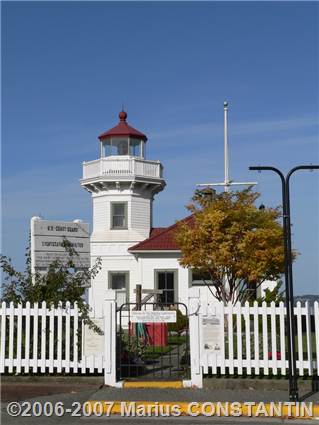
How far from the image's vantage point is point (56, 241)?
1413cm

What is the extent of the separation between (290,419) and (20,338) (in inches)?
198

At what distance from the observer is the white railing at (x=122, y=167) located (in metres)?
28.9

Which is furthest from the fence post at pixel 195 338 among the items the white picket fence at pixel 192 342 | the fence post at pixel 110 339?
the fence post at pixel 110 339

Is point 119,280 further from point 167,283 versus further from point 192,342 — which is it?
point 192,342

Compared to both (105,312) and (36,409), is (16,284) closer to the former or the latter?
(105,312)

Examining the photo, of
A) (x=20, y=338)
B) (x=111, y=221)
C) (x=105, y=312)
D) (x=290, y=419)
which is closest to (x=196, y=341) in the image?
(x=105, y=312)

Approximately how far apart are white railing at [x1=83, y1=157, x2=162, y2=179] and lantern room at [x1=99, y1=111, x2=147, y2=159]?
94 centimetres

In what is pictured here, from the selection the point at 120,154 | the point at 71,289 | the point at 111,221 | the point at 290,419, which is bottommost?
the point at 290,419

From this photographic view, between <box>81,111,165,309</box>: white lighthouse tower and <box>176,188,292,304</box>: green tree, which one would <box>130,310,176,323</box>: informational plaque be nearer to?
<box>176,188,292,304</box>: green tree

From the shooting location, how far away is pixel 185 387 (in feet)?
33.9

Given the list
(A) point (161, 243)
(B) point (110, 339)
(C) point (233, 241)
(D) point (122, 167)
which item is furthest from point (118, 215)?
(B) point (110, 339)

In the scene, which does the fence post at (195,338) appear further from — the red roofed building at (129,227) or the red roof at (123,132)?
the red roof at (123,132)

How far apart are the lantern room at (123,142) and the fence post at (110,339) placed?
65.4ft

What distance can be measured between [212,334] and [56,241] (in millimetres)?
5039
